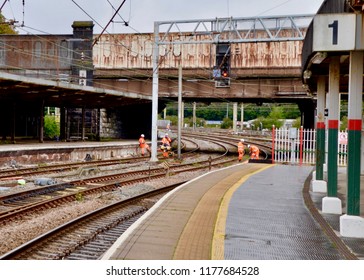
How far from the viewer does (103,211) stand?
10984 millimetres

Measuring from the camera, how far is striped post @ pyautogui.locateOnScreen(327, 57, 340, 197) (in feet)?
29.7

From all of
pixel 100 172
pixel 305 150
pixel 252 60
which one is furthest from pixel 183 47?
pixel 100 172

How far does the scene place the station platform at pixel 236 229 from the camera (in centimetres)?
663

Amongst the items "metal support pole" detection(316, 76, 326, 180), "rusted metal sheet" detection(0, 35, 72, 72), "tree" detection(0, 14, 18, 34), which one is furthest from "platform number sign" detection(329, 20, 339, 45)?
"tree" detection(0, 14, 18, 34)

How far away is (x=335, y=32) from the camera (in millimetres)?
7395

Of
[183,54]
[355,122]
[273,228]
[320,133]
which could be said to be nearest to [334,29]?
[355,122]

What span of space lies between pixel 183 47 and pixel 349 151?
95.5 ft

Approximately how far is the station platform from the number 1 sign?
10.1 feet

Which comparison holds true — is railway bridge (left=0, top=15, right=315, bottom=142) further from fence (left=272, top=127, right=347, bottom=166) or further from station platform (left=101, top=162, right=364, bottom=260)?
station platform (left=101, top=162, right=364, bottom=260)

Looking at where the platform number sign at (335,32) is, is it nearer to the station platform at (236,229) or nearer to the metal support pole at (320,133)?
the station platform at (236,229)

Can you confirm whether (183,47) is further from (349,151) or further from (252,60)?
(349,151)

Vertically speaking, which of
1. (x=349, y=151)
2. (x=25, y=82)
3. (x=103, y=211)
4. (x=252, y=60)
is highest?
(x=252, y=60)

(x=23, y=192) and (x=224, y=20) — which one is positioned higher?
(x=224, y=20)

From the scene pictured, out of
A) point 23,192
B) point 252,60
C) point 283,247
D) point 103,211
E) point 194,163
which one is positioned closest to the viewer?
point 283,247
